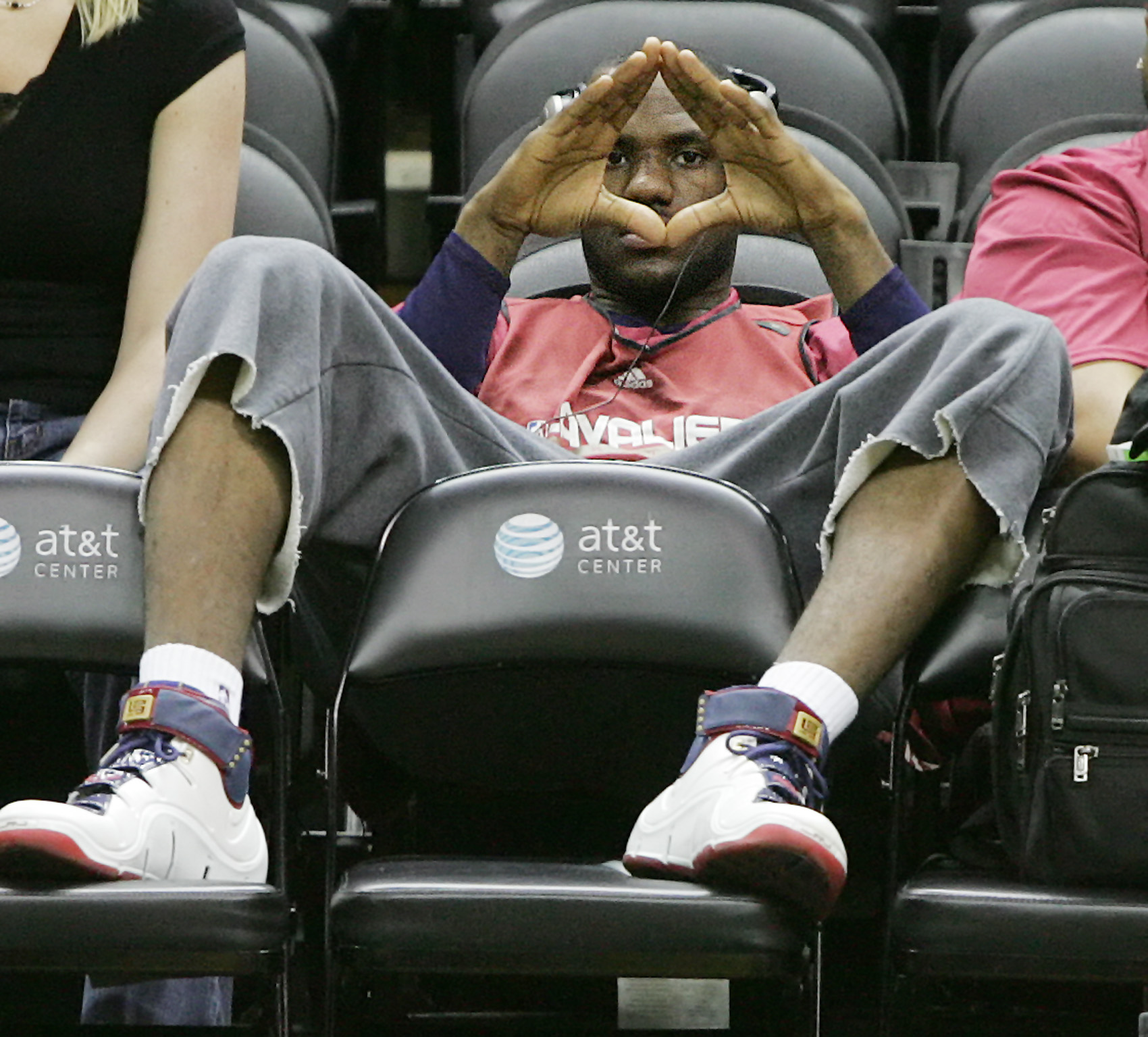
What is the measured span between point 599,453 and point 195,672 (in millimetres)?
547

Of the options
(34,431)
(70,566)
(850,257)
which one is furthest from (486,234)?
(70,566)

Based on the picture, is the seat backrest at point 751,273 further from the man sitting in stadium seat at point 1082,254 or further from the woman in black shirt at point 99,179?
the woman in black shirt at point 99,179

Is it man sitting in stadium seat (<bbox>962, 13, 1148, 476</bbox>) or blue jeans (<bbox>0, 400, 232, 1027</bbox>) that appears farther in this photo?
man sitting in stadium seat (<bbox>962, 13, 1148, 476</bbox>)

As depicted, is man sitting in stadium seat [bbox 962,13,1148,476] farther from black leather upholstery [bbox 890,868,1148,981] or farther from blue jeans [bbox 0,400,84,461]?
blue jeans [bbox 0,400,84,461]

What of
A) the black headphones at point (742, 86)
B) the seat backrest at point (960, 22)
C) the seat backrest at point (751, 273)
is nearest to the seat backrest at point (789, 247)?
the seat backrest at point (751, 273)

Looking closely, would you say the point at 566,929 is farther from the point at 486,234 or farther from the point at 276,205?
the point at 276,205

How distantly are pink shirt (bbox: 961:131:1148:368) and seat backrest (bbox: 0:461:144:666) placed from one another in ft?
2.92

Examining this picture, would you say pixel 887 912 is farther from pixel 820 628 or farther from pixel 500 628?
pixel 500 628

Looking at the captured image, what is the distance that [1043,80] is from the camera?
242 cm

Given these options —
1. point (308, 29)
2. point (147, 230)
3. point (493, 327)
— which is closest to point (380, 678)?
point (493, 327)

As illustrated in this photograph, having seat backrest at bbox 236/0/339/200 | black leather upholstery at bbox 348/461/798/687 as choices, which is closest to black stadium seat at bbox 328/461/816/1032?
black leather upholstery at bbox 348/461/798/687

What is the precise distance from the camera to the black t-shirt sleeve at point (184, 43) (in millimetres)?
1882

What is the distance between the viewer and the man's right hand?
68.0 inches

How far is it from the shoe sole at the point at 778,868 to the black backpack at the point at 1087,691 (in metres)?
0.17
